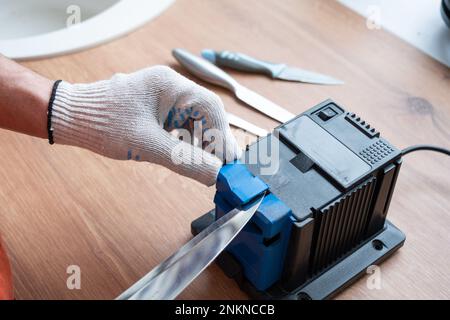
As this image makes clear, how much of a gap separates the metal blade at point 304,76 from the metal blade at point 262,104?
6 centimetres

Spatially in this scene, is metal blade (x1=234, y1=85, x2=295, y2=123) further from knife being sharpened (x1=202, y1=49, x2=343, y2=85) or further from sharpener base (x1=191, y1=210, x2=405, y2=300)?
sharpener base (x1=191, y1=210, x2=405, y2=300)

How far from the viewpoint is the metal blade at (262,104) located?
2.46ft

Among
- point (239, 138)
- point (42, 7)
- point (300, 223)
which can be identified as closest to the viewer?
point (300, 223)

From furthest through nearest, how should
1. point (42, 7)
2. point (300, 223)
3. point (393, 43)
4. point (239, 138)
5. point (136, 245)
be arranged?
point (42, 7)
point (393, 43)
point (239, 138)
point (136, 245)
point (300, 223)

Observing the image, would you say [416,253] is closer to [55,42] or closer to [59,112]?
[59,112]

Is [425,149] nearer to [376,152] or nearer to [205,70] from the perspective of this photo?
[376,152]

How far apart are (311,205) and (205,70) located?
0.31m

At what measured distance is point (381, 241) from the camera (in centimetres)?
64

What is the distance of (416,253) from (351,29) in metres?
0.39

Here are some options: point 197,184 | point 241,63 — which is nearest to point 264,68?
point 241,63

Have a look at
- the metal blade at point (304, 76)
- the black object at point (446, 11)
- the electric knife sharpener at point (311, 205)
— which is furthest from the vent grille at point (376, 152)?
the black object at point (446, 11)

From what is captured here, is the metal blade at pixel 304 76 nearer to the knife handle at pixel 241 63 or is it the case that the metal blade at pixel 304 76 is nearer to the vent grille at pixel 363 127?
the knife handle at pixel 241 63

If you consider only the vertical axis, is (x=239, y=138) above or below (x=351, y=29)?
below
